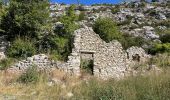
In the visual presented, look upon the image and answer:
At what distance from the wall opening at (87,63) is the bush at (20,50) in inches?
106

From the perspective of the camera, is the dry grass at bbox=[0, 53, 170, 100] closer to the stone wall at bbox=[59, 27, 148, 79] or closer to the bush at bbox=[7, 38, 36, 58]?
the stone wall at bbox=[59, 27, 148, 79]

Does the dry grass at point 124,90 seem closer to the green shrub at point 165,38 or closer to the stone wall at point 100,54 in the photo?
the stone wall at point 100,54

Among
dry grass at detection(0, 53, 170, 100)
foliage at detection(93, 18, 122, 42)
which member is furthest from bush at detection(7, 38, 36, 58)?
dry grass at detection(0, 53, 170, 100)

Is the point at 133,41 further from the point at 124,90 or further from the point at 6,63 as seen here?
the point at 124,90

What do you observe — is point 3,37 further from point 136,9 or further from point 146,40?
point 136,9

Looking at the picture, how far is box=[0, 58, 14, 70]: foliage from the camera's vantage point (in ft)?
68.7

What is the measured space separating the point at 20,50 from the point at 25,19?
303 cm

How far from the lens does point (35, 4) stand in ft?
87.5

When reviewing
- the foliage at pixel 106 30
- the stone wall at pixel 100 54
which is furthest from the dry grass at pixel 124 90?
the foliage at pixel 106 30

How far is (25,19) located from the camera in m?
25.8

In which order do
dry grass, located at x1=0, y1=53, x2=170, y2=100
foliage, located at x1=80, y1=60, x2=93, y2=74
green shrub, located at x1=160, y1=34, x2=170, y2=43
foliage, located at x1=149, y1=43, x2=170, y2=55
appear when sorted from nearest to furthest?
dry grass, located at x1=0, y1=53, x2=170, y2=100 → foliage, located at x1=80, y1=60, x2=93, y2=74 → foliage, located at x1=149, y1=43, x2=170, y2=55 → green shrub, located at x1=160, y1=34, x2=170, y2=43

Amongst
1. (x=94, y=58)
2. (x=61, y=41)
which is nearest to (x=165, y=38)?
(x=61, y=41)

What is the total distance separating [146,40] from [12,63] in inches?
667

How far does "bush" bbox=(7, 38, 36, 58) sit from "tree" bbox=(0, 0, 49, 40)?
212cm
